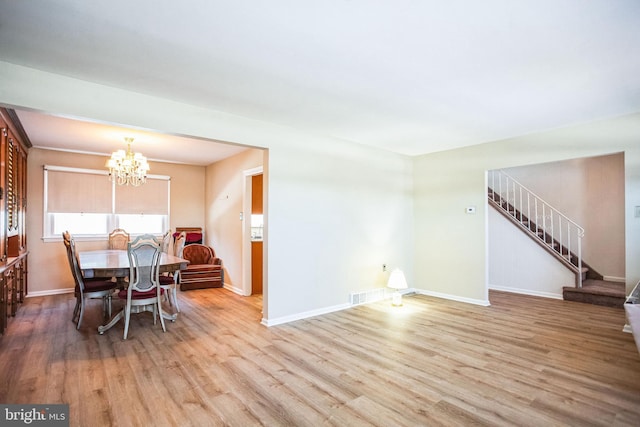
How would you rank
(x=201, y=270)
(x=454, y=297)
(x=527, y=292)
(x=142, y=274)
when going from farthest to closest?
(x=201, y=270) < (x=527, y=292) < (x=454, y=297) < (x=142, y=274)

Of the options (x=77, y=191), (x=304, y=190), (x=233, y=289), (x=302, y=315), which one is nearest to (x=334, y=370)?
(x=302, y=315)

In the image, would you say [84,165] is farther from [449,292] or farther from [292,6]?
[449,292]

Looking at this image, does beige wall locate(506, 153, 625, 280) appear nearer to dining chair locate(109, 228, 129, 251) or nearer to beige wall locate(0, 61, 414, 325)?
beige wall locate(0, 61, 414, 325)

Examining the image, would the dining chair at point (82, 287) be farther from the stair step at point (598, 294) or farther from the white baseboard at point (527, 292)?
the stair step at point (598, 294)

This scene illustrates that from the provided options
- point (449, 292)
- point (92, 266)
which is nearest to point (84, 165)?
point (92, 266)

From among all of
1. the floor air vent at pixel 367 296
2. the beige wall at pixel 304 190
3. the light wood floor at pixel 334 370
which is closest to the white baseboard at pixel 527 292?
the light wood floor at pixel 334 370

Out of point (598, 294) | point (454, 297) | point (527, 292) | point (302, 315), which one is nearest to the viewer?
point (302, 315)

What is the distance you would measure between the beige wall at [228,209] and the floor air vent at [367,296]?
2.13 metres

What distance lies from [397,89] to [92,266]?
3.83 m

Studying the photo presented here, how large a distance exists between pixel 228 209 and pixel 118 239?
205cm

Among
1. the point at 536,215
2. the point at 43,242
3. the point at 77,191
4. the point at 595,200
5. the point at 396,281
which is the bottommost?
the point at 396,281

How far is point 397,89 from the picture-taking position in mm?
3027

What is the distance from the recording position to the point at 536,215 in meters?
6.43

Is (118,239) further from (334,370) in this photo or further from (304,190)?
(334,370)
